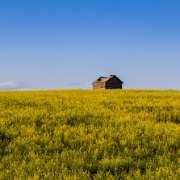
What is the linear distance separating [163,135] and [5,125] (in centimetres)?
567

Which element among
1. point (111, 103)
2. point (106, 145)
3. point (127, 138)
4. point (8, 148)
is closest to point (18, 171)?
point (8, 148)

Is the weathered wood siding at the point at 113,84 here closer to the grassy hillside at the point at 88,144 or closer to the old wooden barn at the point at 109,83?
the old wooden barn at the point at 109,83

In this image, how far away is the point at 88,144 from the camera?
11.6 m

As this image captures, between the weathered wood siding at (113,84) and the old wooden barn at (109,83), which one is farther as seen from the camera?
the weathered wood siding at (113,84)

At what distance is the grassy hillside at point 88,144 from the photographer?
973 centimetres

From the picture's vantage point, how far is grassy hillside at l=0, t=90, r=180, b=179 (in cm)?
973

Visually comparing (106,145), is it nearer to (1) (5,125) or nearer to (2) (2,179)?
(2) (2,179)

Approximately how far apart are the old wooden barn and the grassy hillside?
62.8 m

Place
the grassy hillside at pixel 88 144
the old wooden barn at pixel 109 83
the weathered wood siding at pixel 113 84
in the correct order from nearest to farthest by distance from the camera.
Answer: the grassy hillside at pixel 88 144, the old wooden barn at pixel 109 83, the weathered wood siding at pixel 113 84

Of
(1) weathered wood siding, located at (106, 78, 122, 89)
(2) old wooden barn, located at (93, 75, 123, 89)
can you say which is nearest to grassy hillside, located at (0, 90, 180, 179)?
(2) old wooden barn, located at (93, 75, 123, 89)

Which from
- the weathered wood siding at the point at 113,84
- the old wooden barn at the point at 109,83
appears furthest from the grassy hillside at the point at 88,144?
the weathered wood siding at the point at 113,84

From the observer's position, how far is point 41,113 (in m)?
15.4

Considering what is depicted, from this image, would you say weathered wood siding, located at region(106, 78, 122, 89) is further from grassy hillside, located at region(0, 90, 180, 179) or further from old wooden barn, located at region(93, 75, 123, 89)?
grassy hillside, located at region(0, 90, 180, 179)

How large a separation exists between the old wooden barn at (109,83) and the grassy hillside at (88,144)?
206 ft
